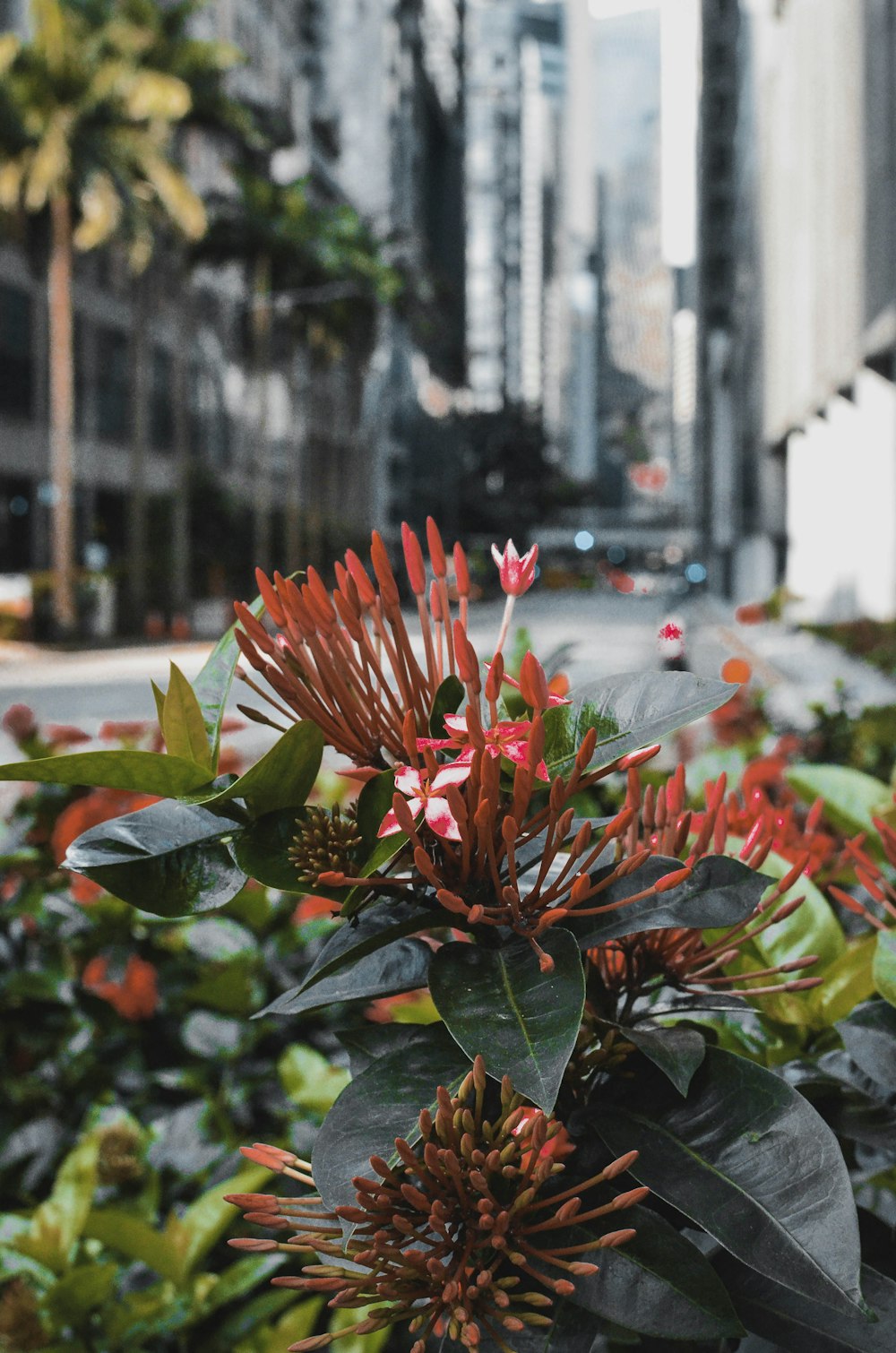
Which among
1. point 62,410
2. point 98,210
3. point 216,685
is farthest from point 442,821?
point 62,410

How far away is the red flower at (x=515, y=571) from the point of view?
116cm

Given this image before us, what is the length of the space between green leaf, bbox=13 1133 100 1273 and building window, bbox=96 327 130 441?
42.3 meters

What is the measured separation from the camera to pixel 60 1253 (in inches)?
76.3

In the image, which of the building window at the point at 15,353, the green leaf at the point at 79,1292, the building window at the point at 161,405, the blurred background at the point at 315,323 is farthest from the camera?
the building window at the point at 161,405

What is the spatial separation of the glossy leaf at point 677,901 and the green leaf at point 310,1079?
1093 mm

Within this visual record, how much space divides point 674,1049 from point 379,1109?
0.23 m

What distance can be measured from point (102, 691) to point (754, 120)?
35236 mm

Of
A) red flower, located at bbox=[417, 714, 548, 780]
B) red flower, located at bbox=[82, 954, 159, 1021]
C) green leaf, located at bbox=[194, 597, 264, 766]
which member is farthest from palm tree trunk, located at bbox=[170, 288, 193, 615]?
red flower, located at bbox=[417, 714, 548, 780]

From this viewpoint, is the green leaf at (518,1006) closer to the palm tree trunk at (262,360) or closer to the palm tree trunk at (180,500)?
the palm tree trunk at (180,500)

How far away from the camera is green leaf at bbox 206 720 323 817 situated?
1.09 meters

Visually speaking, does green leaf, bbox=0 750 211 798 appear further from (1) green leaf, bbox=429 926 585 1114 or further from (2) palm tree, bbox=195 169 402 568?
(2) palm tree, bbox=195 169 402 568

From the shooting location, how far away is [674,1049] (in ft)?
3.54

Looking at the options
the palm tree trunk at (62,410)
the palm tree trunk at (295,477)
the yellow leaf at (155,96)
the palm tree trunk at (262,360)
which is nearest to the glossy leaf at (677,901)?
the palm tree trunk at (62,410)

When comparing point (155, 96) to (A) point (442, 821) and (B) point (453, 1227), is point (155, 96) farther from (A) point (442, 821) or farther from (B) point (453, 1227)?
(B) point (453, 1227)
